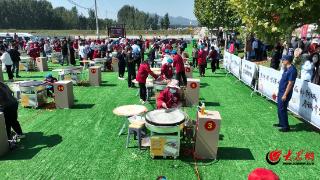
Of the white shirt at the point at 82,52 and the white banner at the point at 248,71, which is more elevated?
the white shirt at the point at 82,52

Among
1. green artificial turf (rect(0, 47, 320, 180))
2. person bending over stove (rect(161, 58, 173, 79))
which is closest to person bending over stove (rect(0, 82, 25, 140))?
green artificial turf (rect(0, 47, 320, 180))

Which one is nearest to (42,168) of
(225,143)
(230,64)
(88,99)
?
(225,143)

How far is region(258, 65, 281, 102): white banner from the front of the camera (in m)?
13.0

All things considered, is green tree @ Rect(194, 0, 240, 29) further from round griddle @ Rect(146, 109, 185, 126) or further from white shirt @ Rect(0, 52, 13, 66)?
round griddle @ Rect(146, 109, 185, 126)

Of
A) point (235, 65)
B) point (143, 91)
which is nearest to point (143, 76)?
point (143, 91)

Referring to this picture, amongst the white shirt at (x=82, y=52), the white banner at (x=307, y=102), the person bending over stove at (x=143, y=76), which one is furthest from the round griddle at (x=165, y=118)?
the white shirt at (x=82, y=52)

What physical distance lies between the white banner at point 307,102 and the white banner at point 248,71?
442 cm

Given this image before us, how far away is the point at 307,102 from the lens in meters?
10.5

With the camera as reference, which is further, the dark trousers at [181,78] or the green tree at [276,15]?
the dark trousers at [181,78]

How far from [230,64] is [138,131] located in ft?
48.7

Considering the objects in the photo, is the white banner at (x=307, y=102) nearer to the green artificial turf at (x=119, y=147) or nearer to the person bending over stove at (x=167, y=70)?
the green artificial turf at (x=119, y=147)

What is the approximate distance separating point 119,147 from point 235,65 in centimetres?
1327

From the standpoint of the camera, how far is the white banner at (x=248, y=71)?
1592cm

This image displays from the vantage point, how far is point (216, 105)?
13453 millimetres
